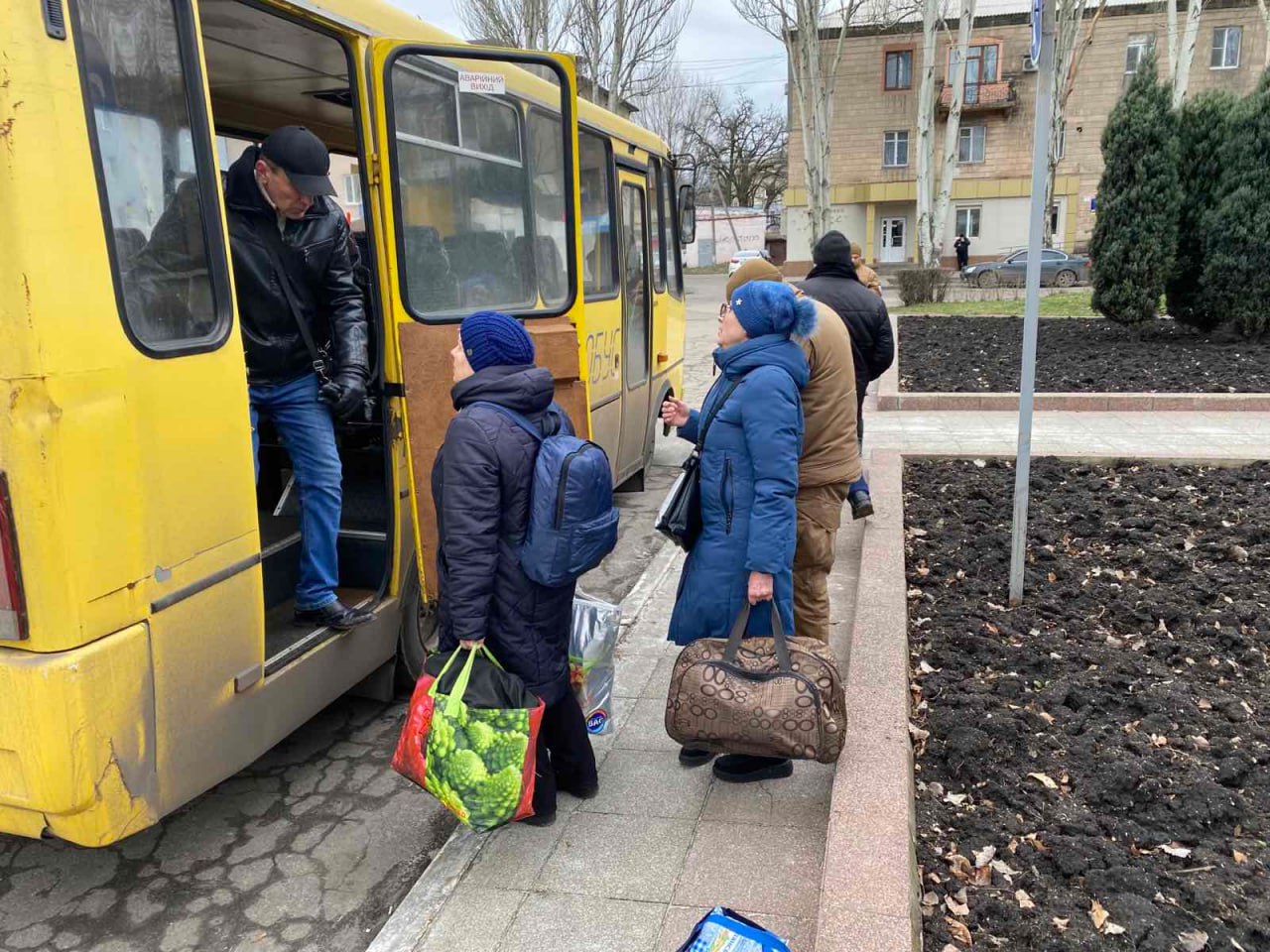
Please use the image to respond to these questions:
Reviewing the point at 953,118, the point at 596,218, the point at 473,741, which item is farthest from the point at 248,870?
the point at 953,118

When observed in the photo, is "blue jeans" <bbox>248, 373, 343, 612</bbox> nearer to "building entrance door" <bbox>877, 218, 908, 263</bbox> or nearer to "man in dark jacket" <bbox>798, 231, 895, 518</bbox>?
"man in dark jacket" <bbox>798, 231, 895, 518</bbox>

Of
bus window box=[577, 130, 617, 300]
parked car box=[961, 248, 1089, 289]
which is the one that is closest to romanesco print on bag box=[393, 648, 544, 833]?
bus window box=[577, 130, 617, 300]

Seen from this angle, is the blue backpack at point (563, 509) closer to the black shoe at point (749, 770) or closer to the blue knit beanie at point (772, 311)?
the blue knit beanie at point (772, 311)

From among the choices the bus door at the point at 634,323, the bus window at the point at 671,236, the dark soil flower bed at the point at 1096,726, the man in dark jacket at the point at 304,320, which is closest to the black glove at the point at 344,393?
the man in dark jacket at the point at 304,320

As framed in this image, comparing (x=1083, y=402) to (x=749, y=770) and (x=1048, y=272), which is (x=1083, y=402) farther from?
(x=1048, y=272)

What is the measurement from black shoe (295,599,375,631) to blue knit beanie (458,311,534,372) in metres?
1.24

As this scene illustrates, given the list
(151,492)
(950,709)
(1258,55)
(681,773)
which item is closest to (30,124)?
(151,492)

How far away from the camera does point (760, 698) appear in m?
3.14

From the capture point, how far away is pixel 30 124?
2270 mm

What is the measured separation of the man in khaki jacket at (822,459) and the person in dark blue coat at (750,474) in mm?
454

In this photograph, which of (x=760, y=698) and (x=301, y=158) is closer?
(x=760, y=698)

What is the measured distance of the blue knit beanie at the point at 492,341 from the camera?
2979 mm

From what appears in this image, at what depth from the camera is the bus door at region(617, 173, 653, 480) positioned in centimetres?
716

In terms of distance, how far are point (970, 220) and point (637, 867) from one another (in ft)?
155
